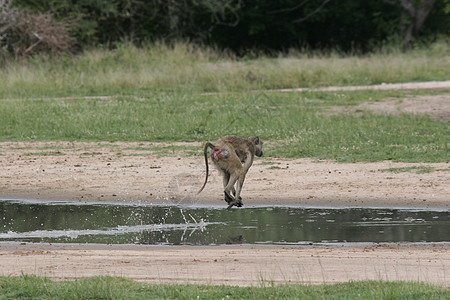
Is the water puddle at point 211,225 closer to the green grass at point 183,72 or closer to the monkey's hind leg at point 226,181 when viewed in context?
the monkey's hind leg at point 226,181

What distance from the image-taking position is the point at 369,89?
78.6ft

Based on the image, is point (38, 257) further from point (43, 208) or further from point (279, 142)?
point (279, 142)

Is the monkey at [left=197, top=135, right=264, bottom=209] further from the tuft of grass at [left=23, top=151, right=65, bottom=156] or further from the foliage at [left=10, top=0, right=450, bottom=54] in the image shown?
the foliage at [left=10, top=0, right=450, bottom=54]

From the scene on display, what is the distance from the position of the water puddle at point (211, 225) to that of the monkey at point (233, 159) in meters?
0.44

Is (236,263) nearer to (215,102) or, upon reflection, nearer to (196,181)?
(196,181)

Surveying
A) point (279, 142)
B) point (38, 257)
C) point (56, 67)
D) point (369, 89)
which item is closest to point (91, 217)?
point (38, 257)

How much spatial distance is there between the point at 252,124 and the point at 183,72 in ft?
28.9

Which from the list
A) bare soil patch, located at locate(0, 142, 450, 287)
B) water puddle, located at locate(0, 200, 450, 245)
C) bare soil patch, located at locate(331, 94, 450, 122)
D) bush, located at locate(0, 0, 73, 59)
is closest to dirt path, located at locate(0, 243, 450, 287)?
bare soil patch, located at locate(0, 142, 450, 287)

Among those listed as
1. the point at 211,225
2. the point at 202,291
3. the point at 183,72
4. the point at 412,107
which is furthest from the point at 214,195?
the point at 183,72

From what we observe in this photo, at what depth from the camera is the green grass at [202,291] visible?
21.6 feet

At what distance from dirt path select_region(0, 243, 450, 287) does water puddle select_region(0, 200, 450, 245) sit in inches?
24.4

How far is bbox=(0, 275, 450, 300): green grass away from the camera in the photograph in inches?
259

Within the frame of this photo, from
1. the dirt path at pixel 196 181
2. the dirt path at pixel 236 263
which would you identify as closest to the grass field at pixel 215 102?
the dirt path at pixel 196 181

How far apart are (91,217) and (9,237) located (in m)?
1.57
